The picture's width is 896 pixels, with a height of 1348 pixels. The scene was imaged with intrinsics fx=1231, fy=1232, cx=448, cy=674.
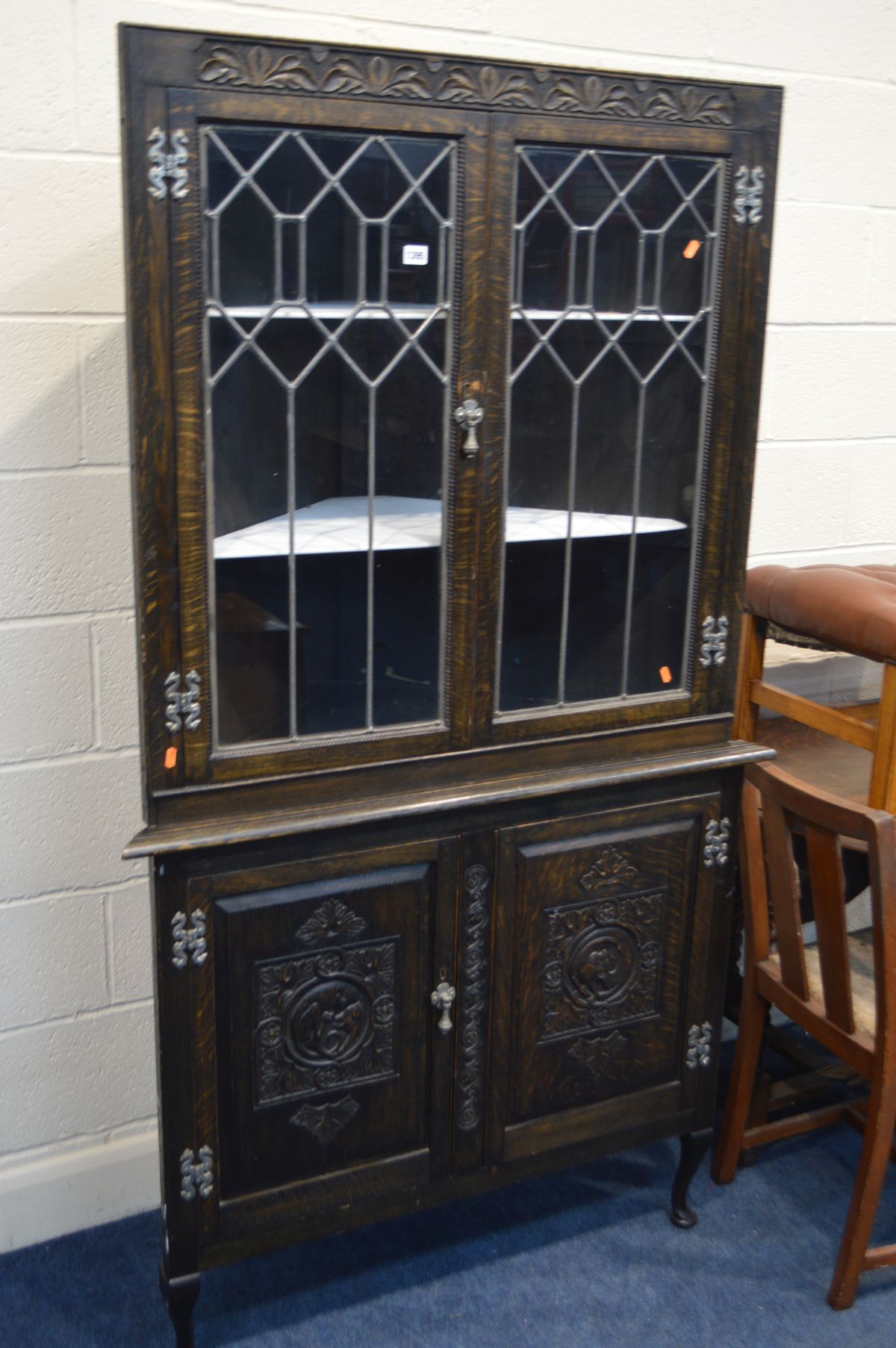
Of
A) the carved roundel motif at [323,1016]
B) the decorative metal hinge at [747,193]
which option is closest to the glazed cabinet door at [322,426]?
the carved roundel motif at [323,1016]

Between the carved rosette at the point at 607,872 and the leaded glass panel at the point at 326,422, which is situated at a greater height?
the leaded glass panel at the point at 326,422

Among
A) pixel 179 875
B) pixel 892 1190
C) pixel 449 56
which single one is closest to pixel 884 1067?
pixel 892 1190

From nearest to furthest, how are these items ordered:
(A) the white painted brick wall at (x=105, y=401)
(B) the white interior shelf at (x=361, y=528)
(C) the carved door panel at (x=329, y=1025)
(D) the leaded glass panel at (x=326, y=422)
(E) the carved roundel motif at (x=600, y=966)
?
1. (D) the leaded glass panel at (x=326, y=422)
2. (B) the white interior shelf at (x=361, y=528)
3. (C) the carved door panel at (x=329, y=1025)
4. (A) the white painted brick wall at (x=105, y=401)
5. (E) the carved roundel motif at (x=600, y=966)

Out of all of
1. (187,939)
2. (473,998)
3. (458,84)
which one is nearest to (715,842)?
(473,998)

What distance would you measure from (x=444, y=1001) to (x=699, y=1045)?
514 mm

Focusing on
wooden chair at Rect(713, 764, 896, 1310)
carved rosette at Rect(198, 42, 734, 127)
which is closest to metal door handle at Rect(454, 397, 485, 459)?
carved rosette at Rect(198, 42, 734, 127)

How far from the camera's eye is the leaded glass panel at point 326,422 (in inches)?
59.9

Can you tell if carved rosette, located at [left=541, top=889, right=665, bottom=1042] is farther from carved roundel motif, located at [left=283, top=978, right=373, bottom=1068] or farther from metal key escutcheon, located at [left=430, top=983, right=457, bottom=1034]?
carved roundel motif, located at [left=283, top=978, right=373, bottom=1068]

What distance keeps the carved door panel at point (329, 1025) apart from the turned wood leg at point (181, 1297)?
79mm

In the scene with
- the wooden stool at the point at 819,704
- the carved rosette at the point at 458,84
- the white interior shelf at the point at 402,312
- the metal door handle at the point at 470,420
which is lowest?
the wooden stool at the point at 819,704

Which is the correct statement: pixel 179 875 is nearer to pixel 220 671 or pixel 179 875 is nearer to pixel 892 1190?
pixel 220 671

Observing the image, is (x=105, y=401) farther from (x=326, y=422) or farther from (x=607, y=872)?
(x=607, y=872)

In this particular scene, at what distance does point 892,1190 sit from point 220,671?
5.35 ft

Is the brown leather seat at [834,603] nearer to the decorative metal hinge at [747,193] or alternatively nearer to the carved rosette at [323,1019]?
the decorative metal hinge at [747,193]
